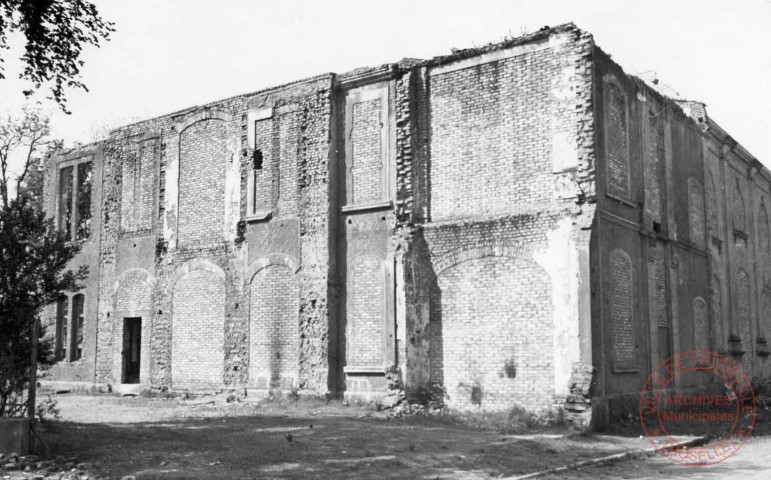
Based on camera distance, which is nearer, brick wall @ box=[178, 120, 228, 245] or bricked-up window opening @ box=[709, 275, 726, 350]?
brick wall @ box=[178, 120, 228, 245]

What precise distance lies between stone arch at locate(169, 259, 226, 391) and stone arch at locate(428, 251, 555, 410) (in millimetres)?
6076

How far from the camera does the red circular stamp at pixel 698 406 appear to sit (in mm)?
12117

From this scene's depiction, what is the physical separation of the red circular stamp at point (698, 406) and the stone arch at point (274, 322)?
306 inches

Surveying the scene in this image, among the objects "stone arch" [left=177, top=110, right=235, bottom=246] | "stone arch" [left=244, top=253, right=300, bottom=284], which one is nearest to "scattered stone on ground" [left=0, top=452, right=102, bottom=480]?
"stone arch" [left=244, top=253, right=300, bottom=284]

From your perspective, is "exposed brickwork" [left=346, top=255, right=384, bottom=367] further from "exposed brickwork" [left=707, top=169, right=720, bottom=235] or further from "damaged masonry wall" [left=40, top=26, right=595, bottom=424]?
"exposed brickwork" [left=707, top=169, right=720, bottom=235]

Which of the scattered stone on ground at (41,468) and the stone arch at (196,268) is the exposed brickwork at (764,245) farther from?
the scattered stone on ground at (41,468)

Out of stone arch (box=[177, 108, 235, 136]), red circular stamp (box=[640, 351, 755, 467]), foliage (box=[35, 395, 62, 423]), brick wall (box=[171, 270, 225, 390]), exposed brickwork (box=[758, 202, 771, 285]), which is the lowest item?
red circular stamp (box=[640, 351, 755, 467])

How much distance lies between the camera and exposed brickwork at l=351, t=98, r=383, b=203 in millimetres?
16688

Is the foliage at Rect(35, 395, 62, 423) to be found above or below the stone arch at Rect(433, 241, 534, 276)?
below

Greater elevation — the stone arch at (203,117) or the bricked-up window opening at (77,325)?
the stone arch at (203,117)

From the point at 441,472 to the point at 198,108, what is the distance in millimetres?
13533

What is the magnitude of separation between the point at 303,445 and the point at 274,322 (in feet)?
23.1

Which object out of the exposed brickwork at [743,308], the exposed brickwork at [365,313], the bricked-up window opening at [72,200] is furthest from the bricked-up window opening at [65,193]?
the exposed brickwork at [743,308]

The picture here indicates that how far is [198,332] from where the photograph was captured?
1909 centimetres
